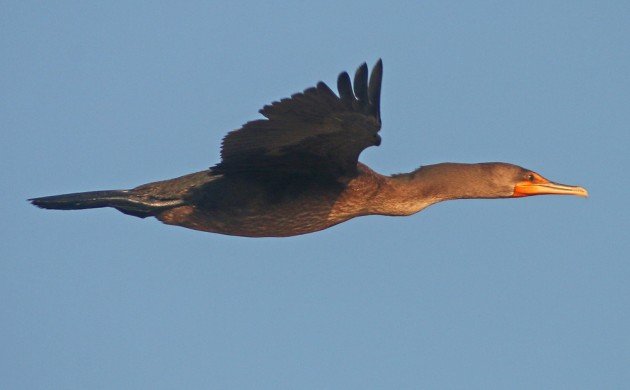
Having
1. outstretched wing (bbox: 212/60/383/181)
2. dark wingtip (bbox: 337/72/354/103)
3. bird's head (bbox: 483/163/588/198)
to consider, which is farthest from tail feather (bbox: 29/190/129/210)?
bird's head (bbox: 483/163/588/198)

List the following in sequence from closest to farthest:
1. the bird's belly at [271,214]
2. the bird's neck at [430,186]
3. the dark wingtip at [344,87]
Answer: the dark wingtip at [344,87]
the bird's belly at [271,214]
the bird's neck at [430,186]

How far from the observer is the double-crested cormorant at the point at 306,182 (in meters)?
8.99

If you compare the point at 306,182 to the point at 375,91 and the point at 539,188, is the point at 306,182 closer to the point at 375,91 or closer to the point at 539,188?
the point at 375,91

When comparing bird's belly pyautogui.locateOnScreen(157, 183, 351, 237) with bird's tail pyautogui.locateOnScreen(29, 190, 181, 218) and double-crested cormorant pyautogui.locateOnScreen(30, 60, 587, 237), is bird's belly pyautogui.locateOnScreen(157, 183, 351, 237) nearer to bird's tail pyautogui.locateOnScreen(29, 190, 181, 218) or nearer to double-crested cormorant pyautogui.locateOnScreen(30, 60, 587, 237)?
double-crested cormorant pyautogui.locateOnScreen(30, 60, 587, 237)

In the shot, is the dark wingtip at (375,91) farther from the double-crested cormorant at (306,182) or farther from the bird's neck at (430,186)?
the bird's neck at (430,186)

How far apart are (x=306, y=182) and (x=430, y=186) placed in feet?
3.50

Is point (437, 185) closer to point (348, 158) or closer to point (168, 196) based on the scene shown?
point (348, 158)

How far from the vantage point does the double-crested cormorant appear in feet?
29.5

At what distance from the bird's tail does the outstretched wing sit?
851 mm

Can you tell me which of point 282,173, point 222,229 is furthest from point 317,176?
point 222,229

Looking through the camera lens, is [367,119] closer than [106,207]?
Yes

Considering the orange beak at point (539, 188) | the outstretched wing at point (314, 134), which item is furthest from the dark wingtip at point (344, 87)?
the orange beak at point (539, 188)

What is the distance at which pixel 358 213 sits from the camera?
32.9 feet

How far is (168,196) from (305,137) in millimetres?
1530
